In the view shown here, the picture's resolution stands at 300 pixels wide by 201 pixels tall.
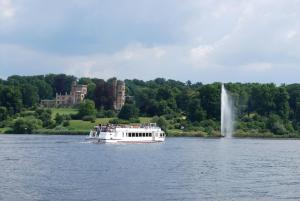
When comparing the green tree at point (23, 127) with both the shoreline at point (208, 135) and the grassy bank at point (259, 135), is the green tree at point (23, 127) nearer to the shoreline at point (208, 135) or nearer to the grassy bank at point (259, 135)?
the shoreline at point (208, 135)

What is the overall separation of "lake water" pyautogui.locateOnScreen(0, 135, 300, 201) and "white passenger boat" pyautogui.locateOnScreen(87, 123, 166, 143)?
33.7m

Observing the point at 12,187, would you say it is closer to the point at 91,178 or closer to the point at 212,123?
the point at 91,178

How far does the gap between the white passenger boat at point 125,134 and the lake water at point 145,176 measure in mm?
33746

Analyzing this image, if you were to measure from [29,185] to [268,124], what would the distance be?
468ft

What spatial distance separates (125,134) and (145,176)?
7066 centimetres

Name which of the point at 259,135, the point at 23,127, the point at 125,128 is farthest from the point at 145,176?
the point at 23,127

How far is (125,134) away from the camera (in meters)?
139

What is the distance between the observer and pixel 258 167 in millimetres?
82125

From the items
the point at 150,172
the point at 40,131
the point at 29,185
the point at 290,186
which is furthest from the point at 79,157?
the point at 40,131

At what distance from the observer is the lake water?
181 feet

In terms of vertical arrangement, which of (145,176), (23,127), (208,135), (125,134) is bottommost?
(145,176)

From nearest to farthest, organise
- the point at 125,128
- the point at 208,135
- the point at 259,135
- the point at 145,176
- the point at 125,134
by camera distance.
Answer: the point at 145,176 → the point at 125,134 → the point at 125,128 → the point at 259,135 → the point at 208,135

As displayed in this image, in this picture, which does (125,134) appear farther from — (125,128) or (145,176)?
(145,176)

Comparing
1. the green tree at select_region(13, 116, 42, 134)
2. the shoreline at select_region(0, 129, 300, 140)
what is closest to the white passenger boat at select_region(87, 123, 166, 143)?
the shoreline at select_region(0, 129, 300, 140)
